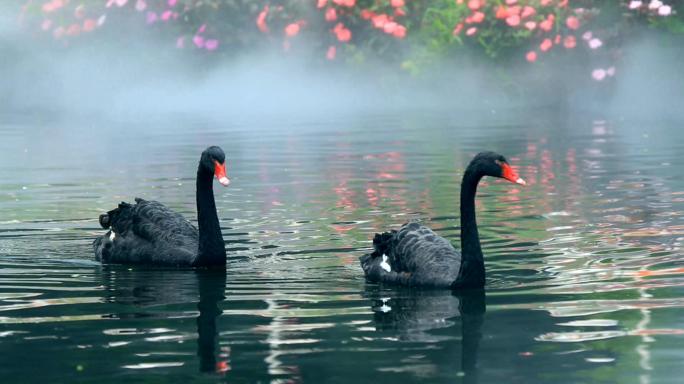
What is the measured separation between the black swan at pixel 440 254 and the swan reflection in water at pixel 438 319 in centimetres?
9

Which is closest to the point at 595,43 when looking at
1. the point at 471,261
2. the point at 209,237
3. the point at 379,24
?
the point at 379,24

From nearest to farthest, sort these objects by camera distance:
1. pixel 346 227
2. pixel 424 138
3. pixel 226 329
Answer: pixel 226 329, pixel 346 227, pixel 424 138

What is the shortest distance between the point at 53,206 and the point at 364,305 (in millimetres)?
5935

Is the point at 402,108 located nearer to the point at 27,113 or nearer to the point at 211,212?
the point at 27,113

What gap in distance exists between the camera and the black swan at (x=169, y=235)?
1088cm

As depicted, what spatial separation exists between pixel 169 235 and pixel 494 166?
2.69 metres

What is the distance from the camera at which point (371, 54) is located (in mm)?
28031

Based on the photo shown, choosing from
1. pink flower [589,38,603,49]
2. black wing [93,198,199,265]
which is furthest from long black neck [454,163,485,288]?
pink flower [589,38,603,49]

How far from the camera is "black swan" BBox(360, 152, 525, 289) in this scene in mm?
9641

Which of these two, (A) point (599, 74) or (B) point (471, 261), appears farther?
(A) point (599, 74)

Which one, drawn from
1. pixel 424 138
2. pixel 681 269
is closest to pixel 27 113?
pixel 424 138

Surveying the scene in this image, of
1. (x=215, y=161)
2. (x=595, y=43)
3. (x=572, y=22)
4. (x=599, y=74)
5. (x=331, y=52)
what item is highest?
(x=572, y=22)

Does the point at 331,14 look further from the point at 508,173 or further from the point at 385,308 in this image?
the point at 385,308

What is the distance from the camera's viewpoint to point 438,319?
8734mm
